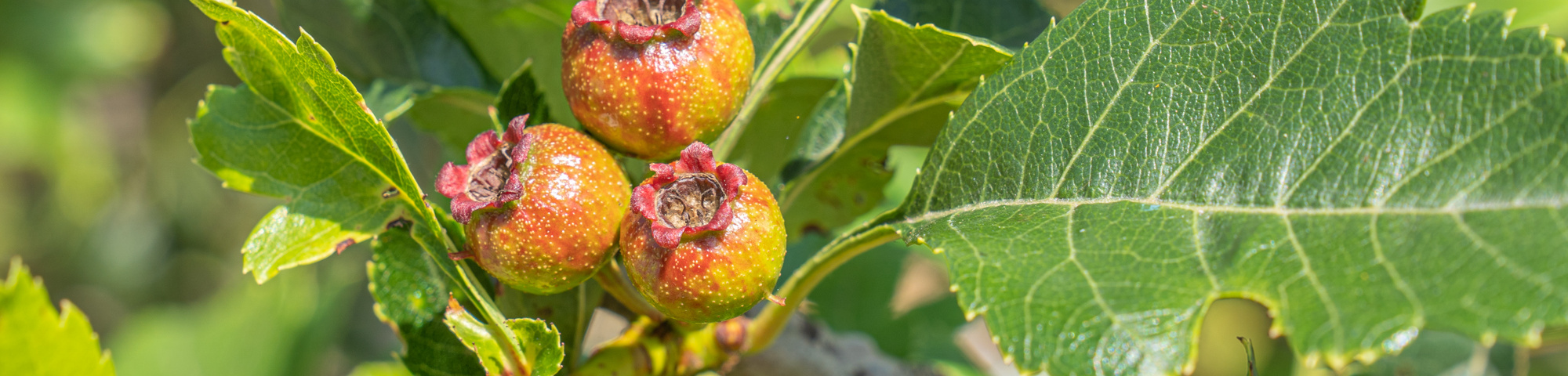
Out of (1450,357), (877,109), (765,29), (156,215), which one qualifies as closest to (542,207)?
(877,109)

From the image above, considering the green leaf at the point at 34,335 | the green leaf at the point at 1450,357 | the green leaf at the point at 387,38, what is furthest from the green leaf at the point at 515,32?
the green leaf at the point at 1450,357

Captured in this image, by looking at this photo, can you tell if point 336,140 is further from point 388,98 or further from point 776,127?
point 776,127

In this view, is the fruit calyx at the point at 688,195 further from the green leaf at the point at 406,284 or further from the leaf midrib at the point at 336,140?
the green leaf at the point at 406,284

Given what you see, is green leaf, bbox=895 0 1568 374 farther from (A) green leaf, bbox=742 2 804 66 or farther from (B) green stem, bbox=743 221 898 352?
(A) green leaf, bbox=742 2 804 66

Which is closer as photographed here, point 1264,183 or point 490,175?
point 1264,183

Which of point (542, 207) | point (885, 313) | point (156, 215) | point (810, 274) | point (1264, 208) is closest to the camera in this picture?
point (1264, 208)

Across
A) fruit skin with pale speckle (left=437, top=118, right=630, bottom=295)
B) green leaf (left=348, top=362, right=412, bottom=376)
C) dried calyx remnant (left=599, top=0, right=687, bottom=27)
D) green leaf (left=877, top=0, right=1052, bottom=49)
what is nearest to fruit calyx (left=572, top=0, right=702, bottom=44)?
dried calyx remnant (left=599, top=0, right=687, bottom=27)
